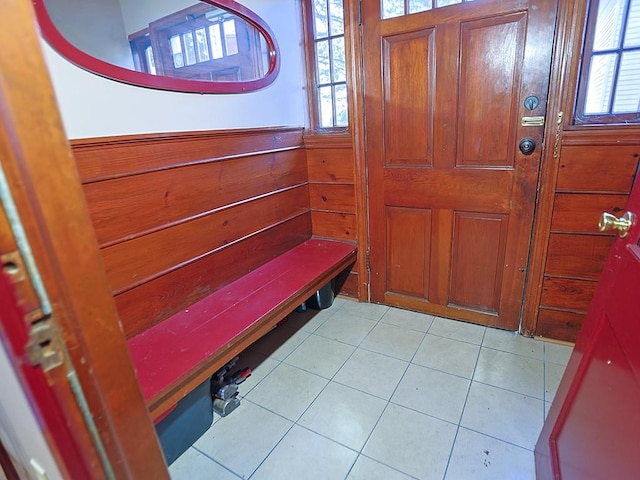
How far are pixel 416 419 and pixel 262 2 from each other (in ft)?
7.16

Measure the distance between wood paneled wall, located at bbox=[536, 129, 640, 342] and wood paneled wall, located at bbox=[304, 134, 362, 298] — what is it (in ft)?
3.63

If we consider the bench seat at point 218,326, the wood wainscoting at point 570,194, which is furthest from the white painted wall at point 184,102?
the wood wainscoting at point 570,194

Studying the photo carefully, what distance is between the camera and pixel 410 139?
1.98 m

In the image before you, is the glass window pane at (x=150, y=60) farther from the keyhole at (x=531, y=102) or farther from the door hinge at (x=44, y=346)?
the keyhole at (x=531, y=102)

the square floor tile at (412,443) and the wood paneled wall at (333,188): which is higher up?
the wood paneled wall at (333,188)

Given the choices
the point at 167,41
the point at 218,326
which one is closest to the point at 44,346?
the point at 218,326

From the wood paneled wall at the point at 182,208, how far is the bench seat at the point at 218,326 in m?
0.07

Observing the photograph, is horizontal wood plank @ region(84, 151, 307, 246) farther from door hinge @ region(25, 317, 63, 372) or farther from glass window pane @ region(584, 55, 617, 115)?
glass window pane @ region(584, 55, 617, 115)

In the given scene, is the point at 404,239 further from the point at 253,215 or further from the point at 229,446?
the point at 229,446

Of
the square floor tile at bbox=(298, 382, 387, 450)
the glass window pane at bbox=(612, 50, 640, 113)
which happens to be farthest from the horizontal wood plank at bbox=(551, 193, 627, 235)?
the square floor tile at bbox=(298, 382, 387, 450)

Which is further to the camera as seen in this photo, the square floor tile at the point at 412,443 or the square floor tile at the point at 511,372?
the square floor tile at the point at 511,372

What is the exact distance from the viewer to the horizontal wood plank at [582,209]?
63.3 inches

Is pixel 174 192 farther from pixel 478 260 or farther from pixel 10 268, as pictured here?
pixel 478 260

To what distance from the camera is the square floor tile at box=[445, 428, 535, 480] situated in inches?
48.4
